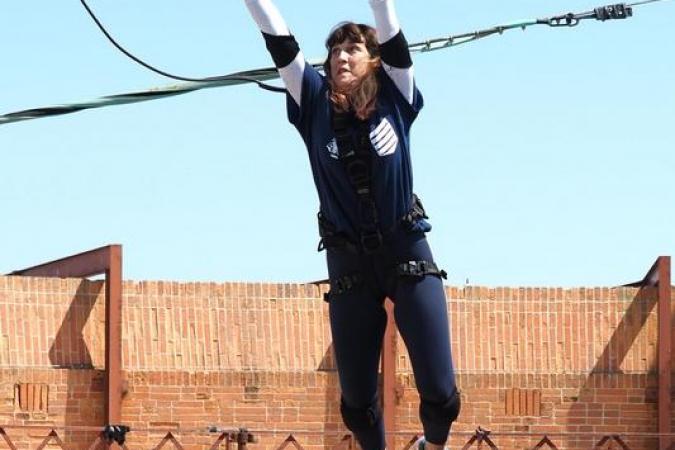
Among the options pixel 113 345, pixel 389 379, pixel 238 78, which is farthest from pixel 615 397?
pixel 238 78

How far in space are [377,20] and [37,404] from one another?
41.5 ft

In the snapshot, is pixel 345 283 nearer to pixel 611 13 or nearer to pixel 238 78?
pixel 238 78

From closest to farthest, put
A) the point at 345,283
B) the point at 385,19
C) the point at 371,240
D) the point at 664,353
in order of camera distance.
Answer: the point at 385,19, the point at 371,240, the point at 345,283, the point at 664,353

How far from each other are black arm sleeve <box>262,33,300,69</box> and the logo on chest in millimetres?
369

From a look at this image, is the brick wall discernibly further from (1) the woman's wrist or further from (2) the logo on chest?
(1) the woman's wrist

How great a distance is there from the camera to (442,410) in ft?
25.8

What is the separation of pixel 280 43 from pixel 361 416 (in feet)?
5.16

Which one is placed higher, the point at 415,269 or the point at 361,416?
the point at 415,269

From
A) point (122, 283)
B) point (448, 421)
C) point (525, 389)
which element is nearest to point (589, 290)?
point (525, 389)

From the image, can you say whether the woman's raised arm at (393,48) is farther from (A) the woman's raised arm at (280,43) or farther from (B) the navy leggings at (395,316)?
(B) the navy leggings at (395,316)

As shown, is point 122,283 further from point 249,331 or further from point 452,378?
point 452,378

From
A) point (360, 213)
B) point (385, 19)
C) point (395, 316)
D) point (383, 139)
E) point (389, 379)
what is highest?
point (385, 19)

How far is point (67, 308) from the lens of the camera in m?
19.8

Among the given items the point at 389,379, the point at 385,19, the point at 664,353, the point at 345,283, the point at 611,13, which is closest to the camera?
the point at 385,19
